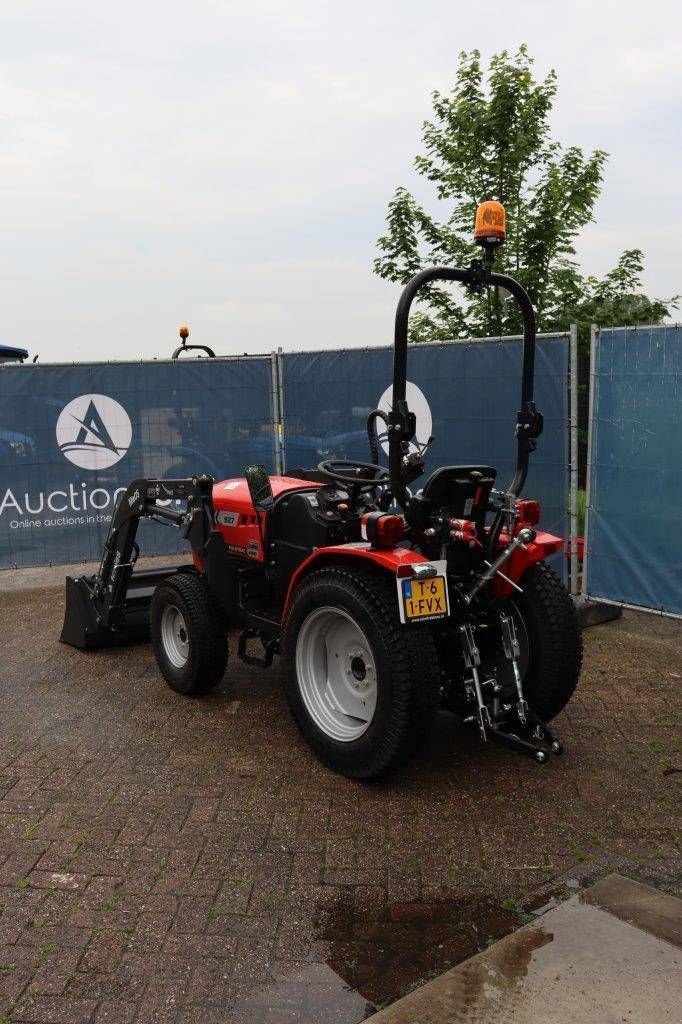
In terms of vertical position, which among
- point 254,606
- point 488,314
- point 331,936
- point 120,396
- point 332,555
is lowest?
point 331,936

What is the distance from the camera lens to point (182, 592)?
4.97 metres

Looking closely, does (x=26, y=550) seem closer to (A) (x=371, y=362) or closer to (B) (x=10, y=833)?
(A) (x=371, y=362)

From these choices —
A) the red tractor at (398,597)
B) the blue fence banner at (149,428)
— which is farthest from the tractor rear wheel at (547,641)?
the blue fence banner at (149,428)

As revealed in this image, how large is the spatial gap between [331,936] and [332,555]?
5.48 feet

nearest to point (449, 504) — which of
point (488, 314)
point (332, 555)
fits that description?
point (332, 555)

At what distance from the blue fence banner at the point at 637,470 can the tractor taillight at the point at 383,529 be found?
3.23 metres

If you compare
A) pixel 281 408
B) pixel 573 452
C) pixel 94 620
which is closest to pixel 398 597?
pixel 94 620

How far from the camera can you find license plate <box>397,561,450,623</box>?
3543 millimetres

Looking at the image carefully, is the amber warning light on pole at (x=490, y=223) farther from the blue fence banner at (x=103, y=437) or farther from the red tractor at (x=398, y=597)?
the blue fence banner at (x=103, y=437)

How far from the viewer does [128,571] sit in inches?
225

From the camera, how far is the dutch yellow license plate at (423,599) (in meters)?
3.54

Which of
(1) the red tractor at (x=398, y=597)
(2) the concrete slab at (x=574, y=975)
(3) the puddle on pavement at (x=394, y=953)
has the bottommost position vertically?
(3) the puddle on pavement at (x=394, y=953)

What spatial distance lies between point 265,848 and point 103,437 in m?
6.00

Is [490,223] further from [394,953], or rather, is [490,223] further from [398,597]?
[394,953]
